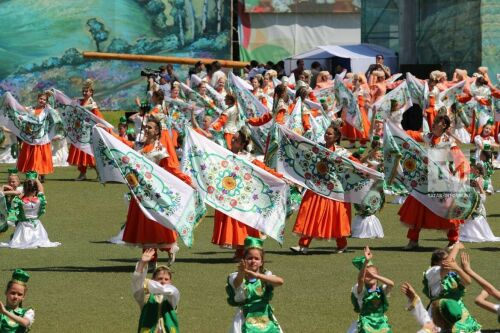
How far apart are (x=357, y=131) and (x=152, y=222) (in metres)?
14.6

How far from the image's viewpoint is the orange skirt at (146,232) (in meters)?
14.3

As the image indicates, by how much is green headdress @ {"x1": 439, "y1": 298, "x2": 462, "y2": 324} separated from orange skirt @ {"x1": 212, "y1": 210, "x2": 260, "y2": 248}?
5599 millimetres

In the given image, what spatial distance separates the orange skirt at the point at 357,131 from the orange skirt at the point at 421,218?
12.3 m

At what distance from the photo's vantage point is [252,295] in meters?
10.3

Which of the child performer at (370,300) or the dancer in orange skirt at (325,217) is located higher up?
the child performer at (370,300)

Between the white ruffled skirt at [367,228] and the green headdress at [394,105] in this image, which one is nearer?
the white ruffled skirt at [367,228]

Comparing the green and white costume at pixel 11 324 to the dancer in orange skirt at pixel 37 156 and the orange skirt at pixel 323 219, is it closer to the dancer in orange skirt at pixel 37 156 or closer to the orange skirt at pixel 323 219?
the orange skirt at pixel 323 219

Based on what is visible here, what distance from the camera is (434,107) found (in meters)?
27.1

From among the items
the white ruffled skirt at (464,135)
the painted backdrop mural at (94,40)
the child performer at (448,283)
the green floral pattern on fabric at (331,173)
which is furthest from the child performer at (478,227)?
the painted backdrop mural at (94,40)

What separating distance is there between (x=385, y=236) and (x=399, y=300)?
14.7 feet

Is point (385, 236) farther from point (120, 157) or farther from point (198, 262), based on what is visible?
point (120, 157)

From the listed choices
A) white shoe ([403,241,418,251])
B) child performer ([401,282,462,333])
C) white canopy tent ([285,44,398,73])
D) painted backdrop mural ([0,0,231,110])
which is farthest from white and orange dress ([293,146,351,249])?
painted backdrop mural ([0,0,231,110])

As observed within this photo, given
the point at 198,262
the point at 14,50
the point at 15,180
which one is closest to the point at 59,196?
the point at 15,180

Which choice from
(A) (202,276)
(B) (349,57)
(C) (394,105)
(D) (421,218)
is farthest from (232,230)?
(B) (349,57)
